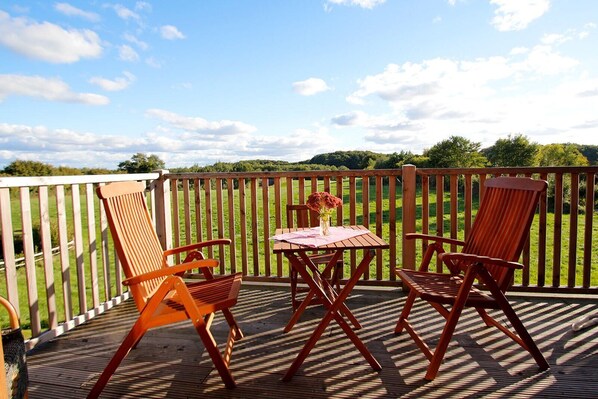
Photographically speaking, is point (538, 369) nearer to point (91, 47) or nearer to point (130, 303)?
point (130, 303)

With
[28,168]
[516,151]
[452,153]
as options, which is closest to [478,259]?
[28,168]

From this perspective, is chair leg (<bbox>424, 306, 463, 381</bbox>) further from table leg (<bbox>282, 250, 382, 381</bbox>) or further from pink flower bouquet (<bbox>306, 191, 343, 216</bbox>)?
pink flower bouquet (<bbox>306, 191, 343, 216</bbox>)

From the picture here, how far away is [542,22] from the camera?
524cm

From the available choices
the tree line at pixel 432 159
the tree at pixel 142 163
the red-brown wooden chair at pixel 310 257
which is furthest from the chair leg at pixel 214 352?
the tree at pixel 142 163

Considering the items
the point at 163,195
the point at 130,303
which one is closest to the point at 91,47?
the point at 163,195

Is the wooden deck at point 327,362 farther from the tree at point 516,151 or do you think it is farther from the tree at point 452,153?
the tree at point 516,151

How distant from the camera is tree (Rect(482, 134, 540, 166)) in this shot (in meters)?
21.3

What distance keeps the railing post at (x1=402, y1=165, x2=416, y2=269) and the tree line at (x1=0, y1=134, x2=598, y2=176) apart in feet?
6.87

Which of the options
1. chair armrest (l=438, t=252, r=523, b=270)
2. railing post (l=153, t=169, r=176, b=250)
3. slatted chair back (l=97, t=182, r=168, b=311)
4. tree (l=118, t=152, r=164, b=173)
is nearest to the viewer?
chair armrest (l=438, t=252, r=523, b=270)

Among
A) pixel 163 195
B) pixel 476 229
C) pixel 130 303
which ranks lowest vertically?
pixel 130 303

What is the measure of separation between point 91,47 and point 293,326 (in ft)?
18.7

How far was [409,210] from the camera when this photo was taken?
10.4 feet

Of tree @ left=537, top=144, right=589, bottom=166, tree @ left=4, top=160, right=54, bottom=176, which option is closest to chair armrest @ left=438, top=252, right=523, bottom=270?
tree @ left=4, top=160, right=54, bottom=176

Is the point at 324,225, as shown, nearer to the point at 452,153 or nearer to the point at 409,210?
the point at 409,210
